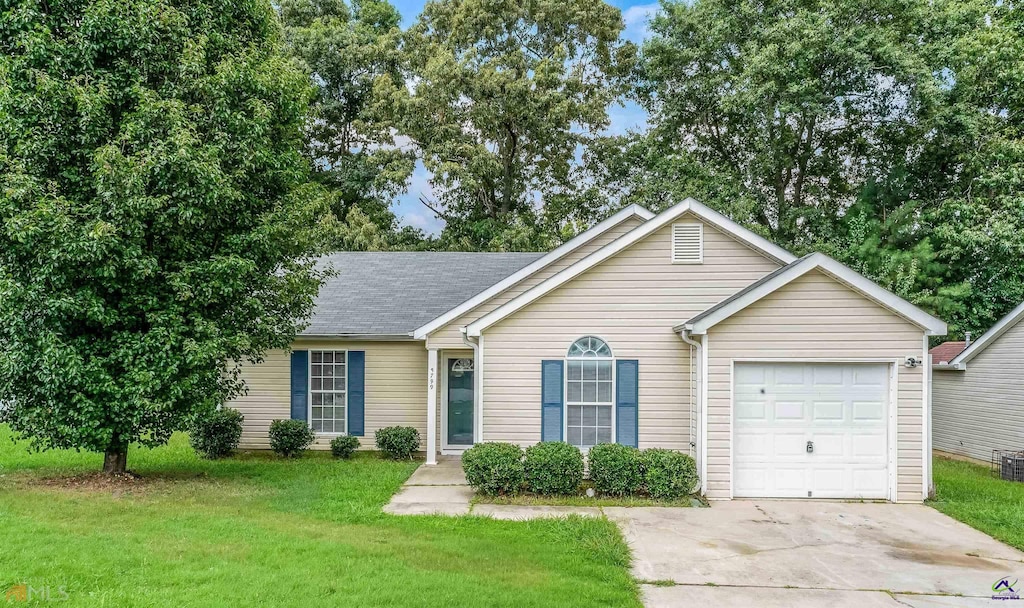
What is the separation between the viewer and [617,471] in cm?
962

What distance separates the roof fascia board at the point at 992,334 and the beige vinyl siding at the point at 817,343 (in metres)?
5.80

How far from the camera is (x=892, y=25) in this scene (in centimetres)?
2106

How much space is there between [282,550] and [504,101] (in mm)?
21334

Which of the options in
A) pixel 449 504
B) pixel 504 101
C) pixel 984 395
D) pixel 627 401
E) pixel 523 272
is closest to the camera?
pixel 449 504

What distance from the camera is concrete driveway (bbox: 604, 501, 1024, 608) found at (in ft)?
19.4

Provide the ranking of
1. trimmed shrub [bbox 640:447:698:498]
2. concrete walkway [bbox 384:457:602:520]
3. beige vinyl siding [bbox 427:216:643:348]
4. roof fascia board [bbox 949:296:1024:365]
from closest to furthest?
concrete walkway [bbox 384:457:602:520] → trimmed shrub [bbox 640:447:698:498] → beige vinyl siding [bbox 427:216:643:348] → roof fascia board [bbox 949:296:1024:365]

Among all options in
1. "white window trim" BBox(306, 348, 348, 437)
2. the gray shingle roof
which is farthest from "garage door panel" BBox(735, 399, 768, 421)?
"white window trim" BBox(306, 348, 348, 437)

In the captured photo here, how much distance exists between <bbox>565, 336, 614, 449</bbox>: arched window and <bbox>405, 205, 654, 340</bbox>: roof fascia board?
2083 mm

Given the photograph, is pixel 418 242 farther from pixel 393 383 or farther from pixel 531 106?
pixel 393 383

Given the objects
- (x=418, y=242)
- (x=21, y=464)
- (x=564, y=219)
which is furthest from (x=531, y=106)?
(x=21, y=464)

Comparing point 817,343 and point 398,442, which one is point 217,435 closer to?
point 398,442

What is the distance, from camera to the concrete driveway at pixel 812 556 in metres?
5.92

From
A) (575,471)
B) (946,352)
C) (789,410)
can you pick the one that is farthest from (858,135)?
(575,471)

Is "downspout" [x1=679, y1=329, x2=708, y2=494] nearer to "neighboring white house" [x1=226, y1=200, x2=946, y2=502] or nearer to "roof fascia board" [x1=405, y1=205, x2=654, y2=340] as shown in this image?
"neighboring white house" [x1=226, y1=200, x2=946, y2=502]
